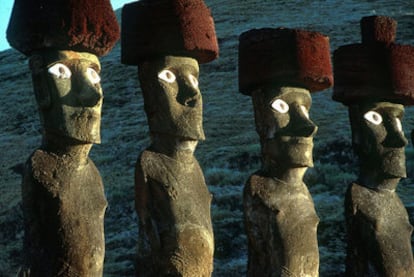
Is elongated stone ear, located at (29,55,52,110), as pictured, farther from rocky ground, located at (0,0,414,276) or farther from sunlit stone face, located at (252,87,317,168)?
rocky ground, located at (0,0,414,276)

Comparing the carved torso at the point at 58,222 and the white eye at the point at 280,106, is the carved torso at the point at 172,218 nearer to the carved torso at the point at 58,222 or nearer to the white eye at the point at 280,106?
the carved torso at the point at 58,222

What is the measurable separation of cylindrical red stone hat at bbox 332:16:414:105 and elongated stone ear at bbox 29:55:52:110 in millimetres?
2988

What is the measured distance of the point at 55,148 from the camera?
632cm

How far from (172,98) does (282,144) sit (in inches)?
41.3

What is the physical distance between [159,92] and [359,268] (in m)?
2.29

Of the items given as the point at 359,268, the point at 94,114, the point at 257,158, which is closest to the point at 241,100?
the point at 257,158

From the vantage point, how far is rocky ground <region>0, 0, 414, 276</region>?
11602 mm

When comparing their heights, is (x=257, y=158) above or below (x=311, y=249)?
below

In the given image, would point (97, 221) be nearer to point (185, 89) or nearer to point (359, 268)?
point (185, 89)

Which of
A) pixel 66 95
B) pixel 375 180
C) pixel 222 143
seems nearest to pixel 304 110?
pixel 375 180

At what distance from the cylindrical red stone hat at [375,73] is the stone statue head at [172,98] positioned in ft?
5.49

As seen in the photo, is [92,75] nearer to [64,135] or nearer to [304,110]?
[64,135]

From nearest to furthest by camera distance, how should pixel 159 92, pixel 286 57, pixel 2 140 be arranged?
pixel 159 92, pixel 286 57, pixel 2 140

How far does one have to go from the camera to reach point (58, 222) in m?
6.09
